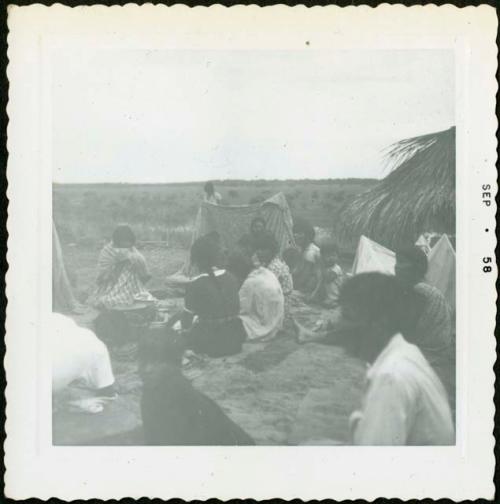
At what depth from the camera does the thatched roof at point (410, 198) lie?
3412mm

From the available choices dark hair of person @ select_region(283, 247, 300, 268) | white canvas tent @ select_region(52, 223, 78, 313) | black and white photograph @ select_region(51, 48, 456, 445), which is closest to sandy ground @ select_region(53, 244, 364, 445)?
black and white photograph @ select_region(51, 48, 456, 445)

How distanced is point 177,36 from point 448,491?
118 inches

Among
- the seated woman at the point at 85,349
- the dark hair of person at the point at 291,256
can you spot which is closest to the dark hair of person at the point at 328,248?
the dark hair of person at the point at 291,256

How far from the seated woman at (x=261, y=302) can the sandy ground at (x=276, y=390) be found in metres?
0.08

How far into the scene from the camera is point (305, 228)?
3428 millimetres

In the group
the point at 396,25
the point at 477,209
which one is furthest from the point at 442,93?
the point at 477,209

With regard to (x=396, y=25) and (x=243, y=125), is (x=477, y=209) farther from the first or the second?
(x=243, y=125)

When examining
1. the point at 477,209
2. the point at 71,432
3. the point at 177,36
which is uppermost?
the point at 177,36

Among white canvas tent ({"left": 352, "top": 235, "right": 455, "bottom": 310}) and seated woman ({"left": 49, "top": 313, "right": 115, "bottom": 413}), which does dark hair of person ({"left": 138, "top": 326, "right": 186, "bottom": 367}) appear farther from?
white canvas tent ({"left": 352, "top": 235, "right": 455, "bottom": 310})

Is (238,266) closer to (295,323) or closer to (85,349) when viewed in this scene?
(295,323)

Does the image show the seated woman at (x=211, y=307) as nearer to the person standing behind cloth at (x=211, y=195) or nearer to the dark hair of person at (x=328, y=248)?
the person standing behind cloth at (x=211, y=195)

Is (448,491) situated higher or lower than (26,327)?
lower

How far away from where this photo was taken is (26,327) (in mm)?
3375

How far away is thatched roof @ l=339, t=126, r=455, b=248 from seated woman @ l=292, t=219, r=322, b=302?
0.63ft
